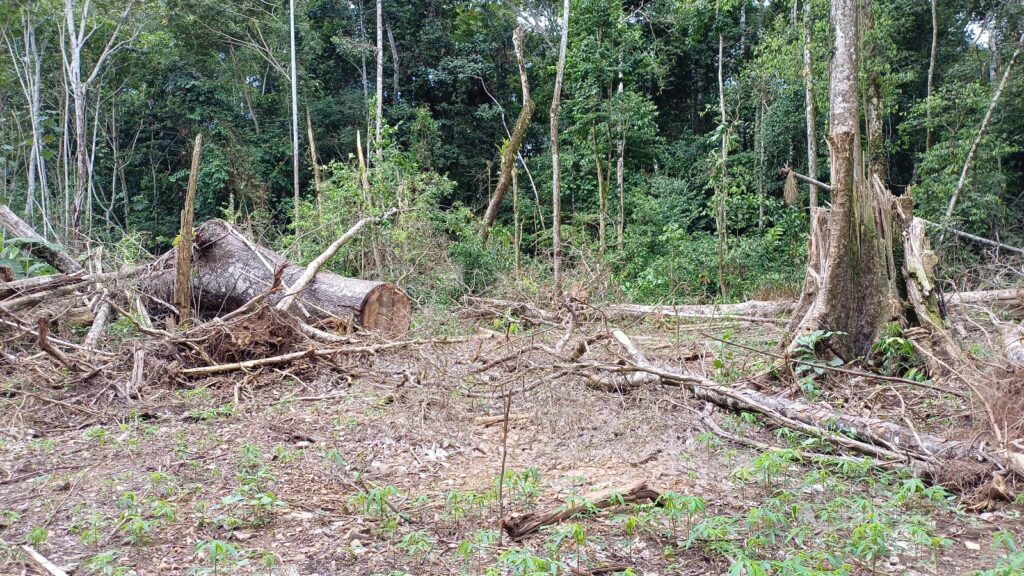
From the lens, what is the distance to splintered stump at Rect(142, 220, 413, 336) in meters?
8.26

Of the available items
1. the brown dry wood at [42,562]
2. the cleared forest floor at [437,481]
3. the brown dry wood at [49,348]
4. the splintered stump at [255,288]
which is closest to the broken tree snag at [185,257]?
the splintered stump at [255,288]

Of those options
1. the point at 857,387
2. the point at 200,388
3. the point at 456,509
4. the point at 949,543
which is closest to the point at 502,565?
the point at 456,509

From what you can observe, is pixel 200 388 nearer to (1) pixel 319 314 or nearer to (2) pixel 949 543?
(1) pixel 319 314

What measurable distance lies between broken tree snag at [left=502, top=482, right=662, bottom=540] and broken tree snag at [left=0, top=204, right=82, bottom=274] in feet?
25.6

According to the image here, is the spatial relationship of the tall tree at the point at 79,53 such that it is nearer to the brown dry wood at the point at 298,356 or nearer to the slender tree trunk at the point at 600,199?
the slender tree trunk at the point at 600,199

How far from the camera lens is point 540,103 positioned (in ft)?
83.9

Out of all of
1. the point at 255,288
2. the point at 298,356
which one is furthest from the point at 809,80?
the point at 298,356

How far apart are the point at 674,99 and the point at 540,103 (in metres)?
5.01

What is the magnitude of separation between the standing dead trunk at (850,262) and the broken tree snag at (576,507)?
2966mm

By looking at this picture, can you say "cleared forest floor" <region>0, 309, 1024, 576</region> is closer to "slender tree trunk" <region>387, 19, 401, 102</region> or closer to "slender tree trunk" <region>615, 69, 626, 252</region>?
"slender tree trunk" <region>615, 69, 626, 252</region>

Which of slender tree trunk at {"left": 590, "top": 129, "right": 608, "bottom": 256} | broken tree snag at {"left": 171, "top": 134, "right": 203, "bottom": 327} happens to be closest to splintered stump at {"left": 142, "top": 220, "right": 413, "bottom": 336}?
broken tree snag at {"left": 171, "top": 134, "right": 203, "bottom": 327}


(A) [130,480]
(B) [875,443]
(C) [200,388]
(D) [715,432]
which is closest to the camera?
(A) [130,480]

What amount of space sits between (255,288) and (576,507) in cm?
627

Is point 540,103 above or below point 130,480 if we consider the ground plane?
above
